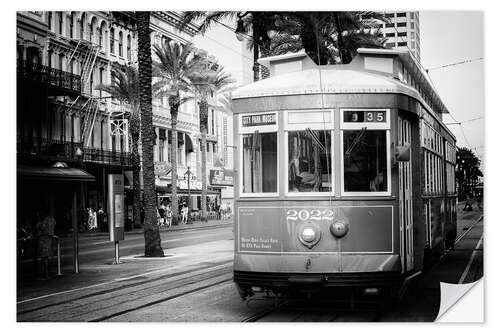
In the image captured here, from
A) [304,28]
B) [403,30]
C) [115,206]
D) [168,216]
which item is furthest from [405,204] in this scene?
[168,216]

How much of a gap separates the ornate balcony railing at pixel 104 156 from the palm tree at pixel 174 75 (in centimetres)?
105

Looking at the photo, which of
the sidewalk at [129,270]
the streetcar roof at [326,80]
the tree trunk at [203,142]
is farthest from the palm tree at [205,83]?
the streetcar roof at [326,80]

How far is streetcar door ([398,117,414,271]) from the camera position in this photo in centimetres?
1012

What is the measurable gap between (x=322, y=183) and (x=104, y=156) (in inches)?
233

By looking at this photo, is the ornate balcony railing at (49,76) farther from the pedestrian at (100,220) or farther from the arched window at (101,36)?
the pedestrian at (100,220)

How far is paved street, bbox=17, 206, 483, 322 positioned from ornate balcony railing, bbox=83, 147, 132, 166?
1598 millimetres

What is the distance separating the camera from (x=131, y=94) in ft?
51.5

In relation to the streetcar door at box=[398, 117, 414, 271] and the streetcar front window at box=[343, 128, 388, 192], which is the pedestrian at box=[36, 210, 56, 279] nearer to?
the streetcar front window at box=[343, 128, 388, 192]

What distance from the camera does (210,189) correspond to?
51.0 feet

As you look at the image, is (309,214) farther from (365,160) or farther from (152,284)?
(152,284)

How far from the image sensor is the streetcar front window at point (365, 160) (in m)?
9.79
